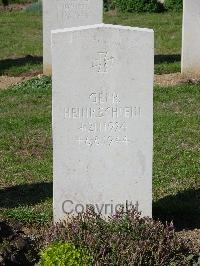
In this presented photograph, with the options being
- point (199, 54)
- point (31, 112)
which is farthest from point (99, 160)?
point (199, 54)

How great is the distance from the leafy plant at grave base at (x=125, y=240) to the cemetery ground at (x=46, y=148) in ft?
1.58

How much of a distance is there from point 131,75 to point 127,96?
16cm

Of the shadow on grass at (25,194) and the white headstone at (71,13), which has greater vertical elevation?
the white headstone at (71,13)

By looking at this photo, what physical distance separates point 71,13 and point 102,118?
277 inches

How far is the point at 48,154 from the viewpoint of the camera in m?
8.96

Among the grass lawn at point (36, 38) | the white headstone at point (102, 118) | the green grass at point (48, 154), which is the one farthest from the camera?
the grass lawn at point (36, 38)

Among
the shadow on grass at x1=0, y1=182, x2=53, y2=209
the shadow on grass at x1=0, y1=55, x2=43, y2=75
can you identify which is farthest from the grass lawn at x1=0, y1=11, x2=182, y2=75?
the shadow on grass at x1=0, y1=182, x2=53, y2=209

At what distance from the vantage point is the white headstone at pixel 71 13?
12922 millimetres

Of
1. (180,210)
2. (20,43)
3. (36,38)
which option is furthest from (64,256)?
(36,38)

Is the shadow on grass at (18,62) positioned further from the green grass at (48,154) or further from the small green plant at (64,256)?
the small green plant at (64,256)

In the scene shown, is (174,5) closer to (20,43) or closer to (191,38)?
(20,43)

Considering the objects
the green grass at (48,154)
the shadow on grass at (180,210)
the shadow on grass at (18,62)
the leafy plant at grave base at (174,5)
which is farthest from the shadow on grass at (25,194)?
the leafy plant at grave base at (174,5)

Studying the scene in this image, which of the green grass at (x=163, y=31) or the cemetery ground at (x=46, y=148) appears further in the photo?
the green grass at (x=163, y=31)

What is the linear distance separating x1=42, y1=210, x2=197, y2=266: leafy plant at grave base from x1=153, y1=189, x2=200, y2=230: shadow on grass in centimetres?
74
